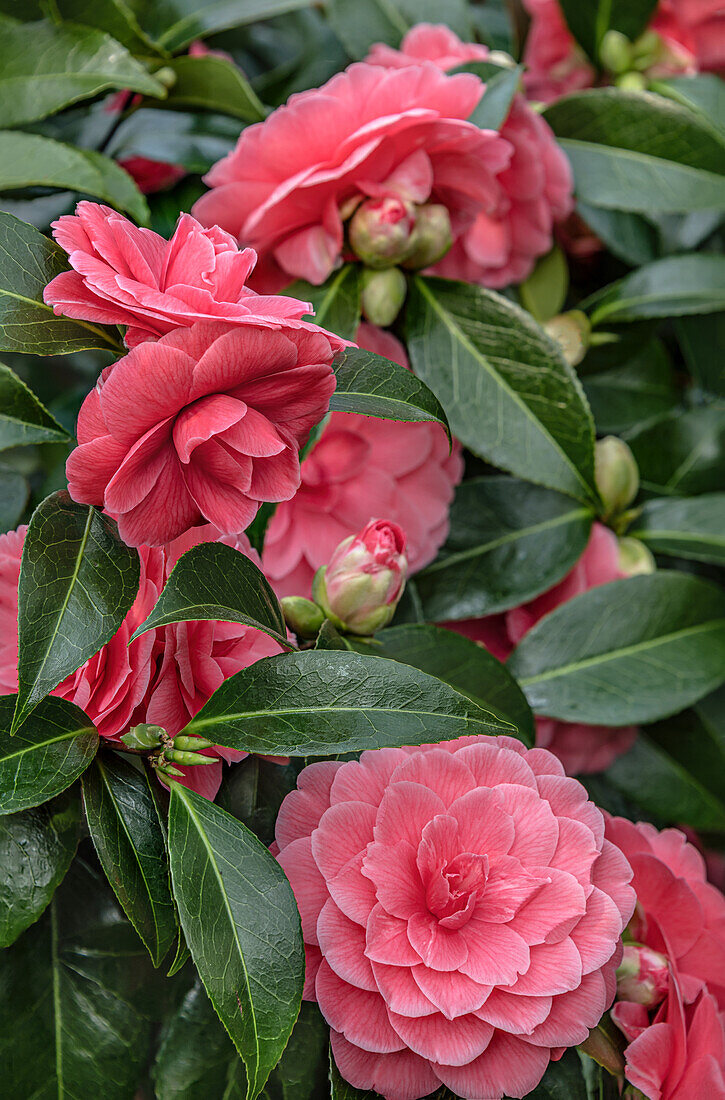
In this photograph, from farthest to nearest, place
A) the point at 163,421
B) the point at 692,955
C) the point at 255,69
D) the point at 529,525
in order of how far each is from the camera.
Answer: the point at 255,69 → the point at 529,525 → the point at 692,955 → the point at 163,421

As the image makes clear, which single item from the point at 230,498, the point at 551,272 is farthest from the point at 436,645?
the point at 551,272

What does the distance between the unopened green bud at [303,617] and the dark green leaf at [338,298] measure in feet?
0.52

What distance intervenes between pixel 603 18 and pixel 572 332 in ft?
0.86

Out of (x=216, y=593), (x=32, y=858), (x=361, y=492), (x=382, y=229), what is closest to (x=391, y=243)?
(x=382, y=229)

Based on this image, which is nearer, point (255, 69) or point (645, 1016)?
point (645, 1016)

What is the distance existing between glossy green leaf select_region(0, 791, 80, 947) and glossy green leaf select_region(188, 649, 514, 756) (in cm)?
7

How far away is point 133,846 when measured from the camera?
37 cm

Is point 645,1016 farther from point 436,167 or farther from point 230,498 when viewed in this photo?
point 436,167

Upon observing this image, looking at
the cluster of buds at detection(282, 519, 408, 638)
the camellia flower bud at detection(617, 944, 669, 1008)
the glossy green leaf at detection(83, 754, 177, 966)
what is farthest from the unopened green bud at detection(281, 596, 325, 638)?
the camellia flower bud at detection(617, 944, 669, 1008)

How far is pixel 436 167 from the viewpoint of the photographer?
0.54 m

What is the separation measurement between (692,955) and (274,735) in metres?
0.26

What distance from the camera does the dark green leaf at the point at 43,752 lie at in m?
0.34

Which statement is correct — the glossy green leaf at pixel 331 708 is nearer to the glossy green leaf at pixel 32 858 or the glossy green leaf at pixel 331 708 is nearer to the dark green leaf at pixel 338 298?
the glossy green leaf at pixel 32 858

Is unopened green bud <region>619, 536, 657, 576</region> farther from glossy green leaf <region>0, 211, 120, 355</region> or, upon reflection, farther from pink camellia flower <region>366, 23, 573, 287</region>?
glossy green leaf <region>0, 211, 120, 355</region>
